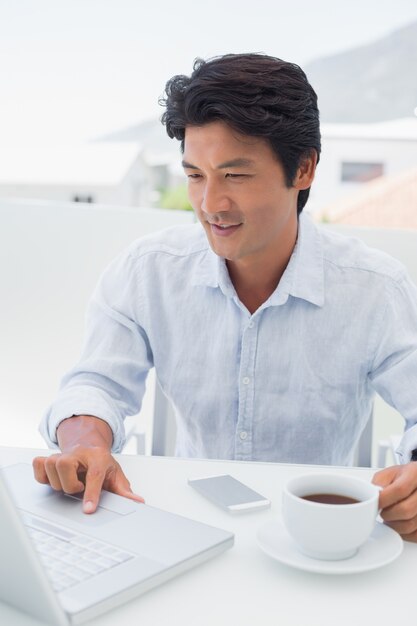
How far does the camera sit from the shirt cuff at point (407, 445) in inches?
42.0

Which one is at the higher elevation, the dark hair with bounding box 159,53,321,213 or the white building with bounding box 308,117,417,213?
the white building with bounding box 308,117,417,213

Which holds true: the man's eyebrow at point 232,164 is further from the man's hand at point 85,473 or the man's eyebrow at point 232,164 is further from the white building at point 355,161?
the white building at point 355,161

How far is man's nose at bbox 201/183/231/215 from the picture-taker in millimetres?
1200

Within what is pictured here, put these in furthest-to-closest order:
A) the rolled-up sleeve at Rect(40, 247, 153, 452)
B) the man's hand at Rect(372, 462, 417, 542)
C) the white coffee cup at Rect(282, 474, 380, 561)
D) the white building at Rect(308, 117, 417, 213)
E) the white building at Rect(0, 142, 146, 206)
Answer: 1. the white building at Rect(308, 117, 417, 213)
2. the white building at Rect(0, 142, 146, 206)
3. the rolled-up sleeve at Rect(40, 247, 153, 452)
4. the man's hand at Rect(372, 462, 417, 542)
5. the white coffee cup at Rect(282, 474, 380, 561)

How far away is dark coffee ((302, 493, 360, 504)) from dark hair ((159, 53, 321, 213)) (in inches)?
25.8

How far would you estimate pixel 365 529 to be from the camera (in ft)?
2.23

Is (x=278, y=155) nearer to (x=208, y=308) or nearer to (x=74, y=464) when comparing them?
(x=208, y=308)

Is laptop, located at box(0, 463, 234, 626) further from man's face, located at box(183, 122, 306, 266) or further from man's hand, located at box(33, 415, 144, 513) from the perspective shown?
man's face, located at box(183, 122, 306, 266)

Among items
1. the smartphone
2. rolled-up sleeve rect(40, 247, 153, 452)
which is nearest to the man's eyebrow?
rolled-up sleeve rect(40, 247, 153, 452)

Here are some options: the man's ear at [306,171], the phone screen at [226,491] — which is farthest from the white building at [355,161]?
the phone screen at [226,491]

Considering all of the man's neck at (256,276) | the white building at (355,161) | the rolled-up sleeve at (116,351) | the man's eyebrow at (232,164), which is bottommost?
the rolled-up sleeve at (116,351)

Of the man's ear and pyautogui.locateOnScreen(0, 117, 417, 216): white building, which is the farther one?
A: pyautogui.locateOnScreen(0, 117, 417, 216): white building

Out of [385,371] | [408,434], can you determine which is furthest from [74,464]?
[385,371]

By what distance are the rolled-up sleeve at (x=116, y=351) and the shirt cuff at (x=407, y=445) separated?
41 cm
